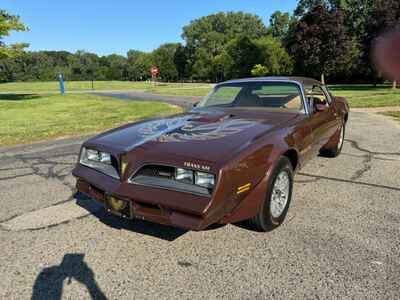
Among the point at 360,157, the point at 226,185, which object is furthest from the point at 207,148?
the point at 360,157

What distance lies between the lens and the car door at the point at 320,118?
14.4 ft

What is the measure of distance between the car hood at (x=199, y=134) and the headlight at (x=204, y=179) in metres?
0.13

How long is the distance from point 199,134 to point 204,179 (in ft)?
2.31

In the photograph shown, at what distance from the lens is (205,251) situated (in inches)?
116

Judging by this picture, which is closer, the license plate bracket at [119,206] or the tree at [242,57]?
the license plate bracket at [119,206]

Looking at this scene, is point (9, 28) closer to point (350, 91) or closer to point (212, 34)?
point (350, 91)

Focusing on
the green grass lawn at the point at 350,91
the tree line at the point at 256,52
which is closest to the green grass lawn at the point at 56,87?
the green grass lawn at the point at 350,91

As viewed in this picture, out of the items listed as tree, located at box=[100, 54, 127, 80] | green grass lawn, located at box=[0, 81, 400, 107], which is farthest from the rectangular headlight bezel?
tree, located at box=[100, 54, 127, 80]

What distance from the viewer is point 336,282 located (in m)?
2.48

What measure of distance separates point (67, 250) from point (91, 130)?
6.95m

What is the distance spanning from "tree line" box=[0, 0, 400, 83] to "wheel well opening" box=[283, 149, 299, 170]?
1.10 metres

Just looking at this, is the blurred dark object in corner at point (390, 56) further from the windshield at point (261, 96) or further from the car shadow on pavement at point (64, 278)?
the windshield at point (261, 96)

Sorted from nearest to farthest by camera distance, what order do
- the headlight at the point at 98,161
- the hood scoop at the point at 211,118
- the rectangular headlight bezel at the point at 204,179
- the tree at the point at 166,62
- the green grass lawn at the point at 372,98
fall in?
the rectangular headlight bezel at the point at 204,179 < the headlight at the point at 98,161 < the hood scoop at the point at 211,118 < the green grass lawn at the point at 372,98 < the tree at the point at 166,62

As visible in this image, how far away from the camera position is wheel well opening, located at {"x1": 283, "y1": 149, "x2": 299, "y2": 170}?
11.6 ft
